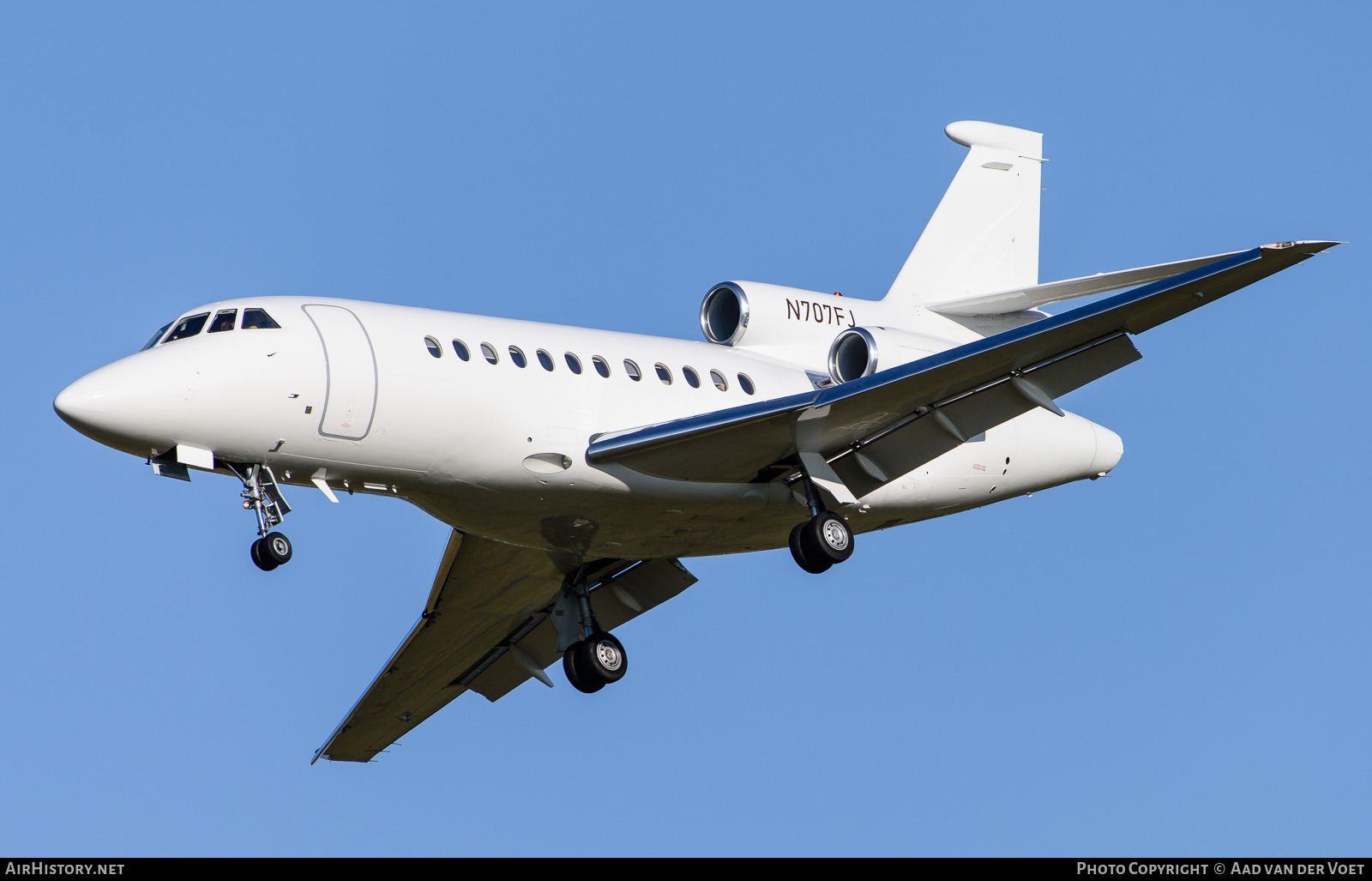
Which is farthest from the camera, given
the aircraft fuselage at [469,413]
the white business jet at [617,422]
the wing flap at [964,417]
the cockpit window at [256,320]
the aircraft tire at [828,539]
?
the aircraft tire at [828,539]

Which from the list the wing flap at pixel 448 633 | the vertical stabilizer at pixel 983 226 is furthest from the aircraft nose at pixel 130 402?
the vertical stabilizer at pixel 983 226

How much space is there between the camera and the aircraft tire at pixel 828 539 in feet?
64.2

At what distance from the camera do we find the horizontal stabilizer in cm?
1881

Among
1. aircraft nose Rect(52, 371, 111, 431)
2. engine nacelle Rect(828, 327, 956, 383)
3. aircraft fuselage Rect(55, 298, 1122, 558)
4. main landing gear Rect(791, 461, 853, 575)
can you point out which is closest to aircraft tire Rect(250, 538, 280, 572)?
aircraft fuselage Rect(55, 298, 1122, 558)

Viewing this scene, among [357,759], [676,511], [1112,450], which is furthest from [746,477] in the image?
[357,759]

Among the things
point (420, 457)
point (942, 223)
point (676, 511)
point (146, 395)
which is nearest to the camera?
point (146, 395)

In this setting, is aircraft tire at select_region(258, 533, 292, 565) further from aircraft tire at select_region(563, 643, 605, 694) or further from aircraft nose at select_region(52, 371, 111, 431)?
aircraft tire at select_region(563, 643, 605, 694)

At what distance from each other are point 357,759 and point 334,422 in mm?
8843

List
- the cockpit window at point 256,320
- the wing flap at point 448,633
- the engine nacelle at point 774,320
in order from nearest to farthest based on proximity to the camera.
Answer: the cockpit window at point 256,320 → the engine nacelle at point 774,320 → the wing flap at point 448,633

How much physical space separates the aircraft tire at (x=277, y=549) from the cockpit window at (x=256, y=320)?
7.46 ft

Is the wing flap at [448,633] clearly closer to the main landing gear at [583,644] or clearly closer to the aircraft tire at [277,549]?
the main landing gear at [583,644]

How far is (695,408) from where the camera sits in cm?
2034

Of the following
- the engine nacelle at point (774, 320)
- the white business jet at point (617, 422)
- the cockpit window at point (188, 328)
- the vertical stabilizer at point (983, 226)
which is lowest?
the white business jet at point (617, 422)

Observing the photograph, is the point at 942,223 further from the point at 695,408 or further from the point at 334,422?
the point at 334,422
